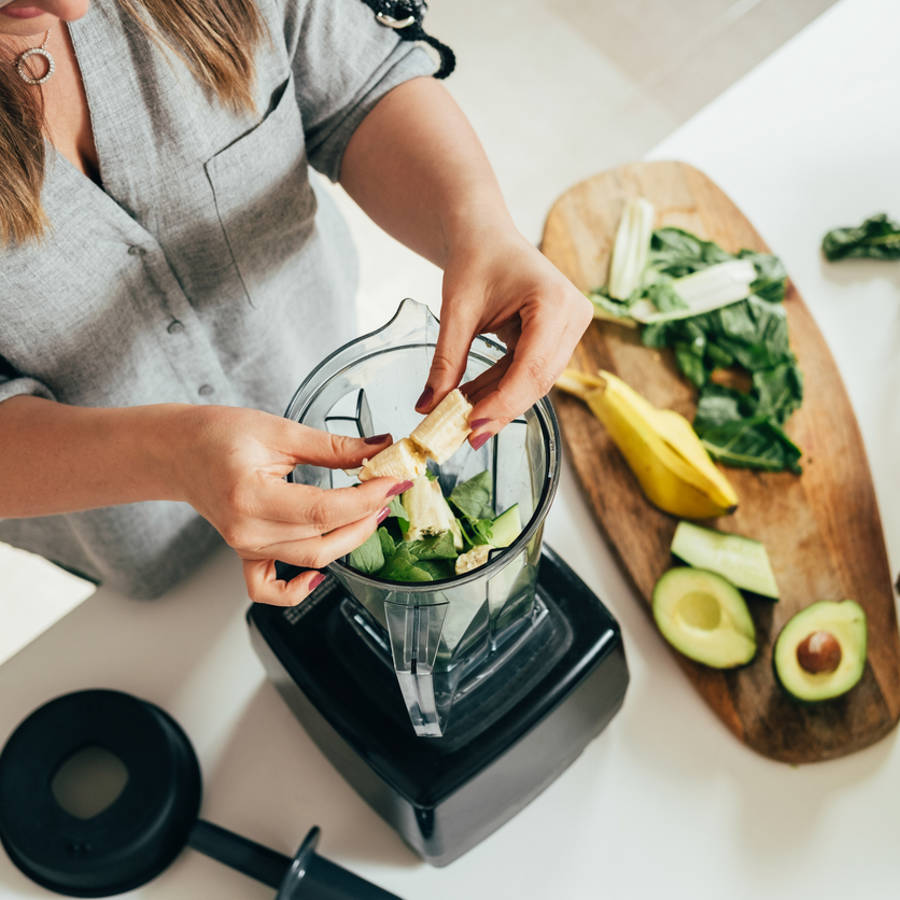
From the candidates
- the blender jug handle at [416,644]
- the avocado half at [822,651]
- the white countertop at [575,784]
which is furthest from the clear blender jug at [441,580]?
the avocado half at [822,651]

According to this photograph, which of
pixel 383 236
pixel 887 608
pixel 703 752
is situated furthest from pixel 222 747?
pixel 383 236

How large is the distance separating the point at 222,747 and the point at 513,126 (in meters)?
2.15

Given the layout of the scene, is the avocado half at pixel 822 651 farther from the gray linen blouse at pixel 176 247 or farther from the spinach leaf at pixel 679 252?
the gray linen blouse at pixel 176 247

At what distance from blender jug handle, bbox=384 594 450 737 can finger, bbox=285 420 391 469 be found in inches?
5.0

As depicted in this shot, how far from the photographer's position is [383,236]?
2.34 m

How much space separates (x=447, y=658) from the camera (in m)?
0.77

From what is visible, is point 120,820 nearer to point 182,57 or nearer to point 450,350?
point 450,350

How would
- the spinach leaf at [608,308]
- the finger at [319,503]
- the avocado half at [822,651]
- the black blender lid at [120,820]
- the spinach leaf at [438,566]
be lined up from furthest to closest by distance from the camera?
the spinach leaf at [608,308], the avocado half at [822,651], the black blender lid at [120,820], the spinach leaf at [438,566], the finger at [319,503]

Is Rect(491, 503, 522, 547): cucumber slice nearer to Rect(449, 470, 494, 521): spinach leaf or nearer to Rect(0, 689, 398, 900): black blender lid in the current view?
Rect(449, 470, 494, 521): spinach leaf

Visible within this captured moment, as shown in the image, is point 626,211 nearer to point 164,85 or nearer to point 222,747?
point 164,85

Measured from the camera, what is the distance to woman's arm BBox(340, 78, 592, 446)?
0.67m

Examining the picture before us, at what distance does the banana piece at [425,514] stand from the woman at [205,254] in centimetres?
8

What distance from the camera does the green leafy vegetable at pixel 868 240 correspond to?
1.27 m

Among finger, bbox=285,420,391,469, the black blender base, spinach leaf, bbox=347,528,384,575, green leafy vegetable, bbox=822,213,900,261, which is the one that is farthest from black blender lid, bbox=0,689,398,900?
green leafy vegetable, bbox=822,213,900,261
